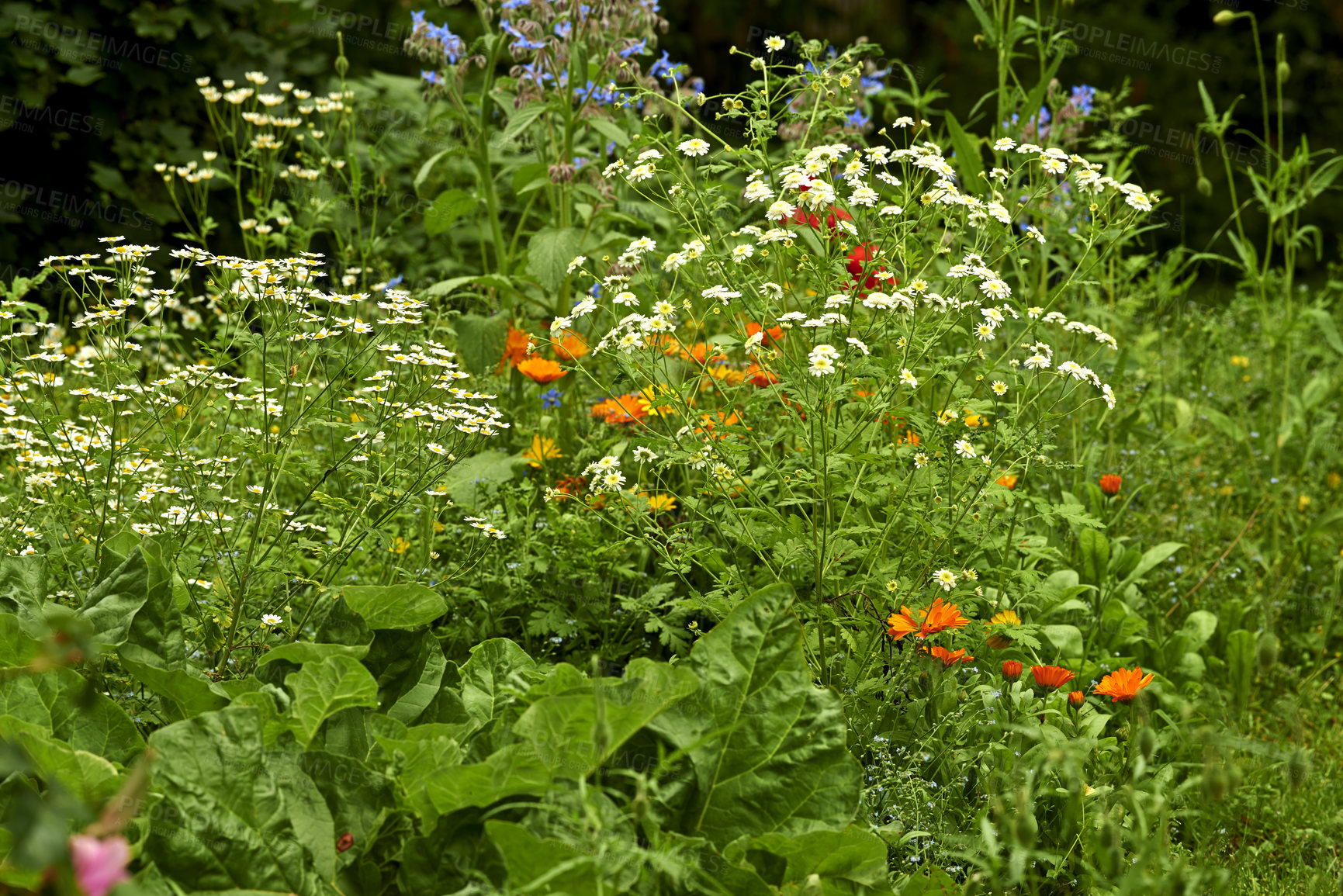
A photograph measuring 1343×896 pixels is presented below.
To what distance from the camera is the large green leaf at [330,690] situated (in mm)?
1673

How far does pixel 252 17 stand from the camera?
542 cm

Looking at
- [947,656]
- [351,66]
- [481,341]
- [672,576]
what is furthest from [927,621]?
[351,66]

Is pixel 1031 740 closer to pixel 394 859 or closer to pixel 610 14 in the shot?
pixel 394 859

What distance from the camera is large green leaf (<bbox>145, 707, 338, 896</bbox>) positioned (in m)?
1.41

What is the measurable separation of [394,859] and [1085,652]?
1.77m

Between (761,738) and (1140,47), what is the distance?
6.81 meters

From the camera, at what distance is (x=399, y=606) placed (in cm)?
188

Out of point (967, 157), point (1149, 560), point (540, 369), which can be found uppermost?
point (967, 157)

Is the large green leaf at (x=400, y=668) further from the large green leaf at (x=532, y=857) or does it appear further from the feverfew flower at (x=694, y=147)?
the feverfew flower at (x=694, y=147)

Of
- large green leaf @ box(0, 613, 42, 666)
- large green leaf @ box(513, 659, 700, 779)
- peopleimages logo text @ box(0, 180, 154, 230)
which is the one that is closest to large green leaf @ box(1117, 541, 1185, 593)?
large green leaf @ box(513, 659, 700, 779)

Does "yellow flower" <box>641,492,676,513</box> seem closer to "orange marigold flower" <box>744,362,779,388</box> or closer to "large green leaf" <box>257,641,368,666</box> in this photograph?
"orange marigold flower" <box>744,362,779,388</box>

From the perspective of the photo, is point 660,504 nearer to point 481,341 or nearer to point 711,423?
point 711,423

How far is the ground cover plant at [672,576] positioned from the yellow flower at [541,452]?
0.02 metres

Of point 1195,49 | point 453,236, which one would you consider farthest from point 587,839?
point 1195,49
